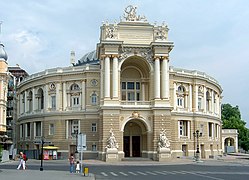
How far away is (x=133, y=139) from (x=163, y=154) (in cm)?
890

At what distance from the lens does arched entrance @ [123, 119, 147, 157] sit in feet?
243

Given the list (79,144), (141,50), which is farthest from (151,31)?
(79,144)

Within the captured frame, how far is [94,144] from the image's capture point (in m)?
74.1

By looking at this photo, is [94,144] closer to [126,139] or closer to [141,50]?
[126,139]

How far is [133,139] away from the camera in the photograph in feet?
246

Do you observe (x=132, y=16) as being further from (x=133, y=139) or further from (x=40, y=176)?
(x=40, y=176)

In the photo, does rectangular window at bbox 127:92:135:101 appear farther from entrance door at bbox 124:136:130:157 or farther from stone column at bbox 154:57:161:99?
stone column at bbox 154:57:161:99

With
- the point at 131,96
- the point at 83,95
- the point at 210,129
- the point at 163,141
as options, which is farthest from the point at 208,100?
the point at 83,95

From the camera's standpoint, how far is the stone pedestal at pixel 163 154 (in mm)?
67375

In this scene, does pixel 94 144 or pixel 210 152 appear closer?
pixel 94 144

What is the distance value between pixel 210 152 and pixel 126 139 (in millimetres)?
17988

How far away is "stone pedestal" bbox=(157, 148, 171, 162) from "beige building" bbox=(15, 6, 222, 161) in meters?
0.15

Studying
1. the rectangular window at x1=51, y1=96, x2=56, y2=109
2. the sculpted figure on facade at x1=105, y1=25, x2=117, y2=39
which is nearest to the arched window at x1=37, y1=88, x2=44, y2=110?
the rectangular window at x1=51, y1=96, x2=56, y2=109

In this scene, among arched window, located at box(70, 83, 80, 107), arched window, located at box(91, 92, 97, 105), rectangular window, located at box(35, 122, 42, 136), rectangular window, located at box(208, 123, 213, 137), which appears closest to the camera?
arched window, located at box(91, 92, 97, 105)
